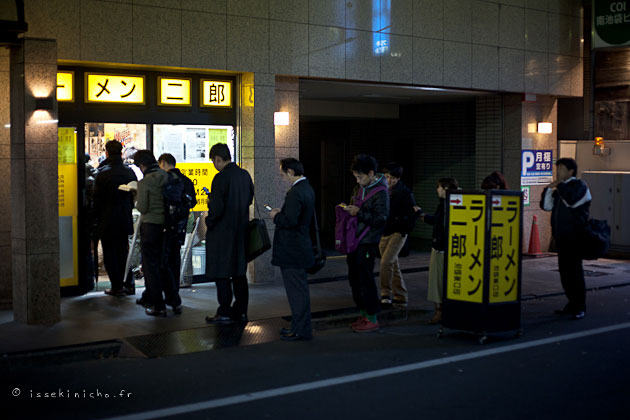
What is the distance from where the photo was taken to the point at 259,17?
12141mm

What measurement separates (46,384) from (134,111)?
210 inches

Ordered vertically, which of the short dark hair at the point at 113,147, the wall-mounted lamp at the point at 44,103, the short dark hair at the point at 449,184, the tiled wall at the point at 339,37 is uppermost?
the tiled wall at the point at 339,37

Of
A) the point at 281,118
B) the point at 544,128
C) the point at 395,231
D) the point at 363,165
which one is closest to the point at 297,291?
the point at 363,165

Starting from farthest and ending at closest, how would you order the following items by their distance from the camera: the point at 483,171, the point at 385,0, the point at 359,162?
1. the point at 483,171
2. the point at 385,0
3. the point at 359,162

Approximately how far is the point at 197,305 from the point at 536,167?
8.89 meters

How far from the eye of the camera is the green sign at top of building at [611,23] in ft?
51.0

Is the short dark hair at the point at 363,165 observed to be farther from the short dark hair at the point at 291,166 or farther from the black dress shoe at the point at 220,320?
the black dress shoe at the point at 220,320

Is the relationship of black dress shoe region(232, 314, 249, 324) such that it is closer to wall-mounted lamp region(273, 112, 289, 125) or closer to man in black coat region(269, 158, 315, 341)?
man in black coat region(269, 158, 315, 341)

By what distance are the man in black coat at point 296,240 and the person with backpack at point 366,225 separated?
0.60 m

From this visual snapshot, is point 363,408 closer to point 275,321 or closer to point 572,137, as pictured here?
point 275,321

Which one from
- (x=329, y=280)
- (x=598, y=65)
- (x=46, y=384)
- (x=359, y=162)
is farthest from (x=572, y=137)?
(x=46, y=384)

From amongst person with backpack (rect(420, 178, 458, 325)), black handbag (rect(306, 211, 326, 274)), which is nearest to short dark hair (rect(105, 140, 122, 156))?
black handbag (rect(306, 211, 326, 274))

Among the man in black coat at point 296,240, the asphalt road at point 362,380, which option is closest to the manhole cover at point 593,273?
the asphalt road at point 362,380

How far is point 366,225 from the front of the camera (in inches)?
347
